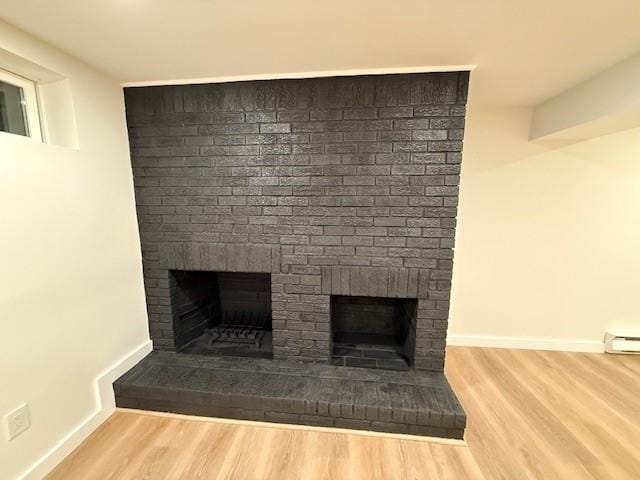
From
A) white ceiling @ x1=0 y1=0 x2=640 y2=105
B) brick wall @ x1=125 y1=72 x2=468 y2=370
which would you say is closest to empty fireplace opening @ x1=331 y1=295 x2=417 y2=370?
brick wall @ x1=125 y1=72 x2=468 y2=370

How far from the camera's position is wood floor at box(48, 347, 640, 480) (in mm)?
1442

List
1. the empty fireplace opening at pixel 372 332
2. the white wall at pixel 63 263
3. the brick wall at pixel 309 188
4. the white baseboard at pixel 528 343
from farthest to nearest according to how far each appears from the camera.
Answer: the white baseboard at pixel 528 343, the empty fireplace opening at pixel 372 332, the brick wall at pixel 309 188, the white wall at pixel 63 263

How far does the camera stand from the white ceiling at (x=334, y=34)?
113 cm

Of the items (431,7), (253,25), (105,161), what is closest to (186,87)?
(105,161)

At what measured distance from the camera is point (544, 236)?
8.11ft

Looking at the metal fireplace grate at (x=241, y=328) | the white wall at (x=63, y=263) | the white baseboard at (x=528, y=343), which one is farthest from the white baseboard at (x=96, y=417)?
the white baseboard at (x=528, y=343)

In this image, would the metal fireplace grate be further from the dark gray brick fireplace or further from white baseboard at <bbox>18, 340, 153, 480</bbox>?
white baseboard at <bbox>18, 340, 153, 480</bbox>

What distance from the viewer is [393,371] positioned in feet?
6.59

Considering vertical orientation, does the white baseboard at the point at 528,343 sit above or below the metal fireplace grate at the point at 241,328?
below

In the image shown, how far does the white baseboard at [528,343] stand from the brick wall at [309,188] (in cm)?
90

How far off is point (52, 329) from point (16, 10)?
1.44 meters

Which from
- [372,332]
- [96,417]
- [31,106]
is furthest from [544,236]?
[31,106]

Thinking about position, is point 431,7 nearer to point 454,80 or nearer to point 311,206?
point 454,80

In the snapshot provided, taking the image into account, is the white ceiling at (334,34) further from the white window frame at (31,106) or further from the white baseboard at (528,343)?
the white baseboard at (528,343)
